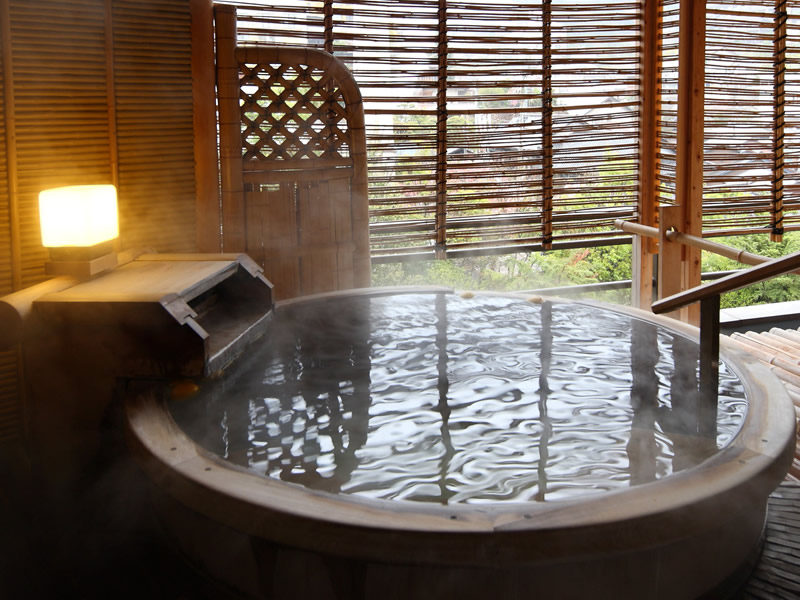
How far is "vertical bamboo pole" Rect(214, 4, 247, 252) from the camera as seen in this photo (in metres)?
3.96

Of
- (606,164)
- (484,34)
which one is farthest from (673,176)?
(484,34)

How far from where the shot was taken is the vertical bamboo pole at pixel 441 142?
4973mm

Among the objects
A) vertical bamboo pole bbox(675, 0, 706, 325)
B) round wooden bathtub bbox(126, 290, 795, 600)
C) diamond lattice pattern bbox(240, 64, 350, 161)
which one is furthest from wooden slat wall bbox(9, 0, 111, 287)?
vertical bamboo pole bbox(675, 0, 706, 325)

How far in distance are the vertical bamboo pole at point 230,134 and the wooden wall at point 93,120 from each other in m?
0.17

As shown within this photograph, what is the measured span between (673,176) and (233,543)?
4416mm

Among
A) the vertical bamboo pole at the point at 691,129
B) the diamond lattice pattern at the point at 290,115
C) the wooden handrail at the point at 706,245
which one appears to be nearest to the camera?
the wooden handrail at the point at 706,245

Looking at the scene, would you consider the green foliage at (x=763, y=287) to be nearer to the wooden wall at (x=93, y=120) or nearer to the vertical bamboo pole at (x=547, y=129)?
the vertical bamboo pole at (x=547, y=129)

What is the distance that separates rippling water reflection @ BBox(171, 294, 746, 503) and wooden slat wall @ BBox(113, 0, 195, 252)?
32.0 inches

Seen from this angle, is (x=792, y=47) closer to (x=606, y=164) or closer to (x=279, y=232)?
(x=606, y=164)

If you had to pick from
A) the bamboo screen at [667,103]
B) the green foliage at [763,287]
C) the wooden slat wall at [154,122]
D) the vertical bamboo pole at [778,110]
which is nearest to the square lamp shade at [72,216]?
the wooden slat wall at [154,122]

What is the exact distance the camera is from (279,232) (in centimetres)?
425

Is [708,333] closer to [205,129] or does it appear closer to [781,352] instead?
[781,352]

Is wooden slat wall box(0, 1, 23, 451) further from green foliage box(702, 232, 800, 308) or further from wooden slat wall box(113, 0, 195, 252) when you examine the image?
green foliage box(702, 232, 800, 308)

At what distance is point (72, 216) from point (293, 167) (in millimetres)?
1573
